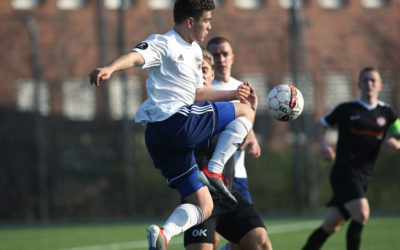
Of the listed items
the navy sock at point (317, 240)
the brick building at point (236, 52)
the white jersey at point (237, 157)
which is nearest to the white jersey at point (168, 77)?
the white jersey at point (237, 157)

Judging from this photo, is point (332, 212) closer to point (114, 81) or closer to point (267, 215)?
point (267, 215)

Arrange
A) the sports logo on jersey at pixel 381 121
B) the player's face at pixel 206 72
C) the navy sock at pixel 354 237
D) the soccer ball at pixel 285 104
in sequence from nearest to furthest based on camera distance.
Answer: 1. the soccer ball at pixel 285 104
2. the player's face at pixel 206 72
3. the navy sock at pixel 354 237
4. the sports logo on jersey at pixel 381 121

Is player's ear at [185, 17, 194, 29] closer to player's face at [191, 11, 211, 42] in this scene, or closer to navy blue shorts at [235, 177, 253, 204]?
player's face at [191, 11, 211, 42]

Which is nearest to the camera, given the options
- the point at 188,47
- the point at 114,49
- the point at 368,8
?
the point at 188,47

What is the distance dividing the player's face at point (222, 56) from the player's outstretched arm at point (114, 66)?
1.70 metres

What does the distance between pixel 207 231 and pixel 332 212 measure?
2.54m

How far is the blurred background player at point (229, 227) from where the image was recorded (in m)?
5.75

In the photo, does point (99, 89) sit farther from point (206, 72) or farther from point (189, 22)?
point (189, 22)

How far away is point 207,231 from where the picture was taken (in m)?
5.79

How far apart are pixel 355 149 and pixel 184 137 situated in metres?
3.21

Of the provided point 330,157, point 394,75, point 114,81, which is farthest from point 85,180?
point 330,157

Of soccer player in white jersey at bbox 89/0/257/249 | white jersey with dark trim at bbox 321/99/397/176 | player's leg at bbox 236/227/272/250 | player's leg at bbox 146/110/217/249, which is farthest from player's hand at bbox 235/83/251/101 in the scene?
white jersey with dark trim at bbox 321/99/397/176

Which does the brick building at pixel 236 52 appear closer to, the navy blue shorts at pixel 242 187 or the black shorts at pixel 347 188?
the black shorts at pixel 347 188

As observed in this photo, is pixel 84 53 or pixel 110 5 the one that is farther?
pixel 110 5
